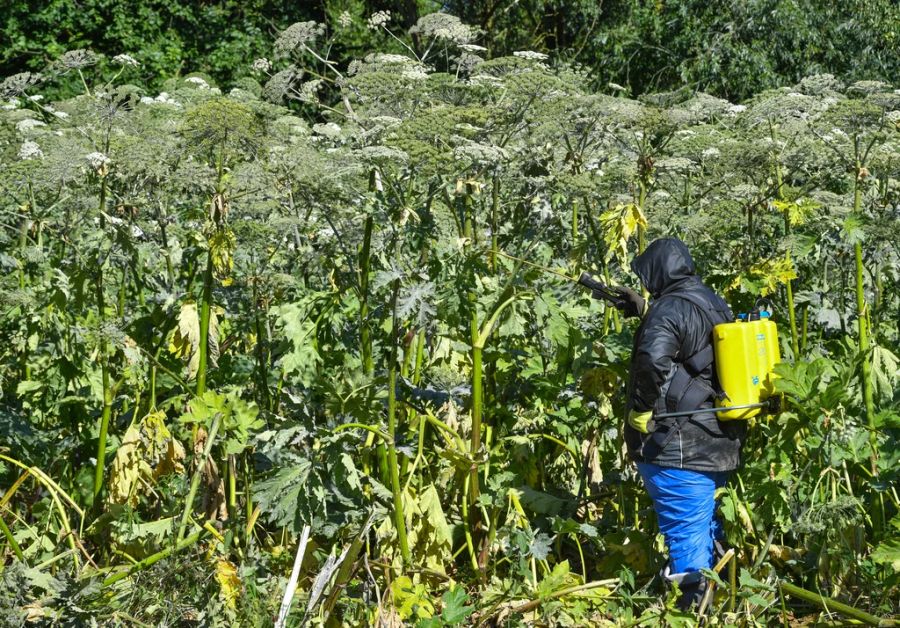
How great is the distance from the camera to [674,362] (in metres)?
4.66

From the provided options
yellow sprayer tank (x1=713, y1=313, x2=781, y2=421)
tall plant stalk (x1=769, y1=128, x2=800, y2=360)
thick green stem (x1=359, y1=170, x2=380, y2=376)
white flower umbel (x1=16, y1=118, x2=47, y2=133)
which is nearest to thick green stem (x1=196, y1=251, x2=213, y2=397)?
thick green stem (x1=359, y1=170, x2=380, y2=376)

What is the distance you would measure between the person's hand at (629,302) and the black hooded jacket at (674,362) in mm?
126

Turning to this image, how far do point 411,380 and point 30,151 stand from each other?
9.02 ft

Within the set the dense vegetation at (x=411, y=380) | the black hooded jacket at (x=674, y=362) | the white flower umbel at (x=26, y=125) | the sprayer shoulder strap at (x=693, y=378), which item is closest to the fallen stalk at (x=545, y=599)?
the dense vegetation at (x=411, y=380)

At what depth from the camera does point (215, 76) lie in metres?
19.1

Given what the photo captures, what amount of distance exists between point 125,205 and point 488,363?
1972 millimetres

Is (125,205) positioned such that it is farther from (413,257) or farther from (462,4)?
(462,4)

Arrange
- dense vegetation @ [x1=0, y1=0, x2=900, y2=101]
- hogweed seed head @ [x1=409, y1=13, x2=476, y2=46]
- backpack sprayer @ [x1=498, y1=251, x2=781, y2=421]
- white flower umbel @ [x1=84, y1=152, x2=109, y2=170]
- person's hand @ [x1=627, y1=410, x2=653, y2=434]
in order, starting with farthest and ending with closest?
dense vegetation @ [x1=0, y1=0, x2=900, y2=101]
hogweed seed head @ [x1=409, y1=13, x2=476, y2=46]
white flower umbel @ [x1=84, y1=152, x2=109, y2=170]
person's hand @ [x1=627, y1=410, x2=653, y2=434]
backpack sprayer @ [x1=498, y1=251, x2=781, y2=421]

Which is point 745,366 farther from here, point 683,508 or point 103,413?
point 103,413

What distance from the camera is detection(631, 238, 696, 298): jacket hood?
15.4 feet

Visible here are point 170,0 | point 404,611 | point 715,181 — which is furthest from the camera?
point 170,0

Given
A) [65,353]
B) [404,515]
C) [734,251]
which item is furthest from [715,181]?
[65,353]

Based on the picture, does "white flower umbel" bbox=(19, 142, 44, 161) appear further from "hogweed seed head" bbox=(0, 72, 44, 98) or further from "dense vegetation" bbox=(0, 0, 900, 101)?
"dense vegetation" bbox=(0, 0, 900, 101)

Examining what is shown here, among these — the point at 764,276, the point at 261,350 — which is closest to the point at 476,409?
the point at 261,350
